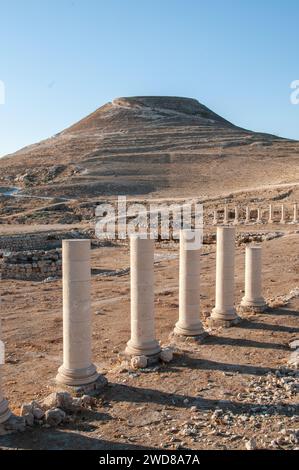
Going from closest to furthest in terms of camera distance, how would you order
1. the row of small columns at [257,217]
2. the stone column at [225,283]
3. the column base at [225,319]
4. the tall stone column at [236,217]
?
the column base at [225,319] < the stone column at [225,283] < the row of small columns at [257,217] < the tall stone column at [236,217]

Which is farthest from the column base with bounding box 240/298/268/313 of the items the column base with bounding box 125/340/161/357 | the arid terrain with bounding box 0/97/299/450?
the column base with bounding box 125/340/161/357

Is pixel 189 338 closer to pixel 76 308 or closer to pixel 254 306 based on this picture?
pixel 254 306

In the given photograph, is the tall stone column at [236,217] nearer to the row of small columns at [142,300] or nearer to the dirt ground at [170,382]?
the dirt ground at [170,382]

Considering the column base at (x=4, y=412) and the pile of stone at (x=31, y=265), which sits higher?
the pile of stone at (x=31, y=265)

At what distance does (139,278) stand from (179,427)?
430 centimetres

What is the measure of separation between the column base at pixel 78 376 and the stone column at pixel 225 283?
509 centimetres

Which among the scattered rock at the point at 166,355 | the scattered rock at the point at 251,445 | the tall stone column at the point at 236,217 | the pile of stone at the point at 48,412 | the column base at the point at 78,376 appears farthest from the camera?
the tall stone column at the point at 236,217

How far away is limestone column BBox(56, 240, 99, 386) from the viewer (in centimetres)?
1005

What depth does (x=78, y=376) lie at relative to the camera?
988cm

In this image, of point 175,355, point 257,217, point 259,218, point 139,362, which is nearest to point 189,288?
point 175,355

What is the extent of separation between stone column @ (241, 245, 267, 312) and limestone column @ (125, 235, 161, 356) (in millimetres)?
4531

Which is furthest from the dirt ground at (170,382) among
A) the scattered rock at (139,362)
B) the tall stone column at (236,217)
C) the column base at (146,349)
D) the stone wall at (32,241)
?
the tall stone column at (236,217)

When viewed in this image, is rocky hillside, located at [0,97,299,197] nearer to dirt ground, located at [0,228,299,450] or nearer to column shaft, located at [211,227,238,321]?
dirt ground, located at [0,228,299,450]

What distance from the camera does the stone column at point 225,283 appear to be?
14.0m
